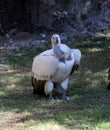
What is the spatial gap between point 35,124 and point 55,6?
1051cm

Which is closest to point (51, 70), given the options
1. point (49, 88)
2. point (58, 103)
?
point (49, 88)

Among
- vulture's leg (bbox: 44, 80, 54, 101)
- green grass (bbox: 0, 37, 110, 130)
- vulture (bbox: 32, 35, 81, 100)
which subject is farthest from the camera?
vulture's leg (bbox: 44, 80, 54, 101)

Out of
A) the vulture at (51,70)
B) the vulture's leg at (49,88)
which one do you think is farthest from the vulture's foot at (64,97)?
the vulture's leg at (49,88)

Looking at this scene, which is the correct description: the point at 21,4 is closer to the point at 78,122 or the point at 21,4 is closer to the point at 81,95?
the point at 81,95

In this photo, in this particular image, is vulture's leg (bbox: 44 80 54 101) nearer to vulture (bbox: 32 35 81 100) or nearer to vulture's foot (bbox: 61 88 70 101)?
vulture (bbox: 32 35 81 100)

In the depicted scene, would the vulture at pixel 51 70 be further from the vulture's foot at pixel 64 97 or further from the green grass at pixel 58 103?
the green grass at pixel 58 103

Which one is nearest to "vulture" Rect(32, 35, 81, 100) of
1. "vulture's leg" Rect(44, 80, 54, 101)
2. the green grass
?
"vulture's leg" Rect(44, 80, 54, 101)

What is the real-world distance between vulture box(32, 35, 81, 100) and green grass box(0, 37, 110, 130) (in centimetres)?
20

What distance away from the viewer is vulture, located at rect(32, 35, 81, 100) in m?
6.89

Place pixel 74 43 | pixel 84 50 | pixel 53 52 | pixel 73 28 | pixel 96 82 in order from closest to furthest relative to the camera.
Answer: pixel 53 52
pixel 96 82
pixel 84 50
pixel 74 43
pixel 73 28

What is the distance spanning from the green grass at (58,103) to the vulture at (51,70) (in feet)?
0.66

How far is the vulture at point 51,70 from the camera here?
6.89m

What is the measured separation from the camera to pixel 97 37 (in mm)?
13898

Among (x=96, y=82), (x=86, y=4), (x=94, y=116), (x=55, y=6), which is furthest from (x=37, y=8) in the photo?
(x=94, y=116)
